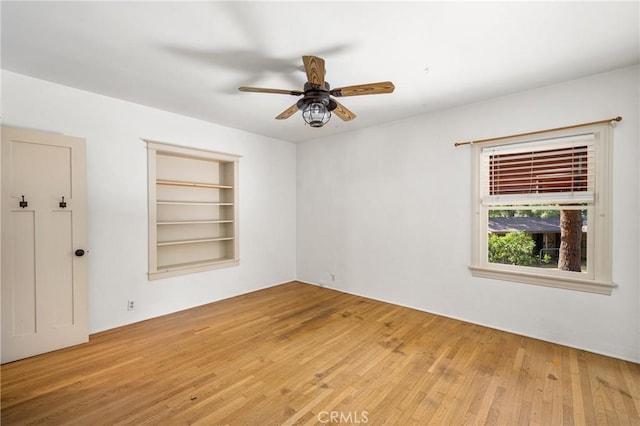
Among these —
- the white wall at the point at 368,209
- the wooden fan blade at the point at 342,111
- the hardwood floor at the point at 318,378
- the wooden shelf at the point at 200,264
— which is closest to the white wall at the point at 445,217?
the white wall at the point at 368,209

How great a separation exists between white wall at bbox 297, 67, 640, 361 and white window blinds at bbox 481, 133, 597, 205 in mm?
204

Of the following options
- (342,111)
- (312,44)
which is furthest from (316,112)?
(312,44)

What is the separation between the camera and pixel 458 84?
2.92 metres

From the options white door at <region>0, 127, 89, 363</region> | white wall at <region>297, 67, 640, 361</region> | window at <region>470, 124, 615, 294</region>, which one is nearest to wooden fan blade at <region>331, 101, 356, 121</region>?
white wall at <region>297, 67, 640, 361</region>

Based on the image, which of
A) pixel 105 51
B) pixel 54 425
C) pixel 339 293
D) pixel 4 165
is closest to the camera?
pixel 54 425

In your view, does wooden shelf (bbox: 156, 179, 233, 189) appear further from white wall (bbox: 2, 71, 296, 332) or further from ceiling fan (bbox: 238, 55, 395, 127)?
ceiling fan (bbox: 238, 55, 395, 127)

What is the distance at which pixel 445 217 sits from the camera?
11.9ft

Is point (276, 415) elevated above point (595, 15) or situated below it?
below

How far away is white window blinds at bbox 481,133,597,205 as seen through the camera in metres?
2.81

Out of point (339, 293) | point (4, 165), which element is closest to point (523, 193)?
point (339, 293)

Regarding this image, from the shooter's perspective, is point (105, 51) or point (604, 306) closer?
point (105, 51)

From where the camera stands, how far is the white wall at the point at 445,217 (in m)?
2.58

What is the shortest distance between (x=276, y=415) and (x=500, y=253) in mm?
3084

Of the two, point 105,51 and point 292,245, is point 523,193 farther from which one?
point 105,51
